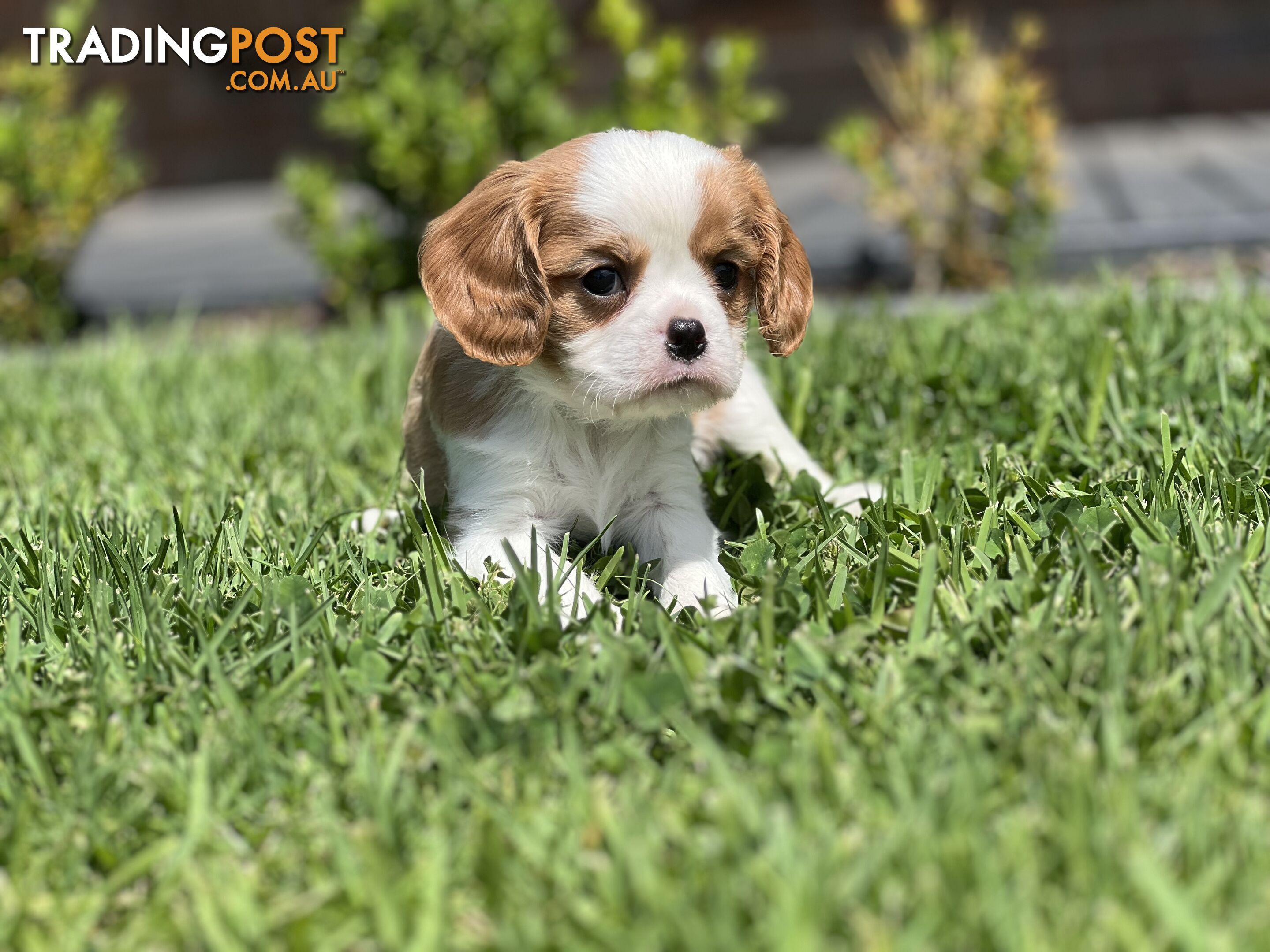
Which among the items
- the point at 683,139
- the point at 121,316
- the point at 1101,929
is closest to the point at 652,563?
the point at 683,139

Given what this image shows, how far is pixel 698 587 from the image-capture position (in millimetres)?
2688

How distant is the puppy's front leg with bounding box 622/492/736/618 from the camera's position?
2688 millimetres

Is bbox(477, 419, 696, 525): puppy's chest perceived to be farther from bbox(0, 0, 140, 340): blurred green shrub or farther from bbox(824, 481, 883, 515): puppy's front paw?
bbox(0, 0, 140, 340): blurred green shrub

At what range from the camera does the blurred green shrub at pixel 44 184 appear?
23.8ft

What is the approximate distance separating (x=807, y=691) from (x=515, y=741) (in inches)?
20.5

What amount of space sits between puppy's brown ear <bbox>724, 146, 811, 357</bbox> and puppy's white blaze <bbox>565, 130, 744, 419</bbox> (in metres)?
0.24

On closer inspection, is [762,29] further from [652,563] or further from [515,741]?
[515,741]

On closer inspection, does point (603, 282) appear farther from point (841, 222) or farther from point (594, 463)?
point (841, 222)

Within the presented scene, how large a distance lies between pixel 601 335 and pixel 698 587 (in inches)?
22.8

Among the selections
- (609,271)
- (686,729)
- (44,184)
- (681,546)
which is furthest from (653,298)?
(44,184)

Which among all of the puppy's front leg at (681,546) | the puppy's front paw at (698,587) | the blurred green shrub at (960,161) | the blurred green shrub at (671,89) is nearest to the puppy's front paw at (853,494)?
the puppy's front leg at (681,546)

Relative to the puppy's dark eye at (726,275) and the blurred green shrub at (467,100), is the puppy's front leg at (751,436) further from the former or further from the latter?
the blurred green shrub at (467,100)

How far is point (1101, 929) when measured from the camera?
1.49 meters

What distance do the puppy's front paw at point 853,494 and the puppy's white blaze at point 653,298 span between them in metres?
0.79
